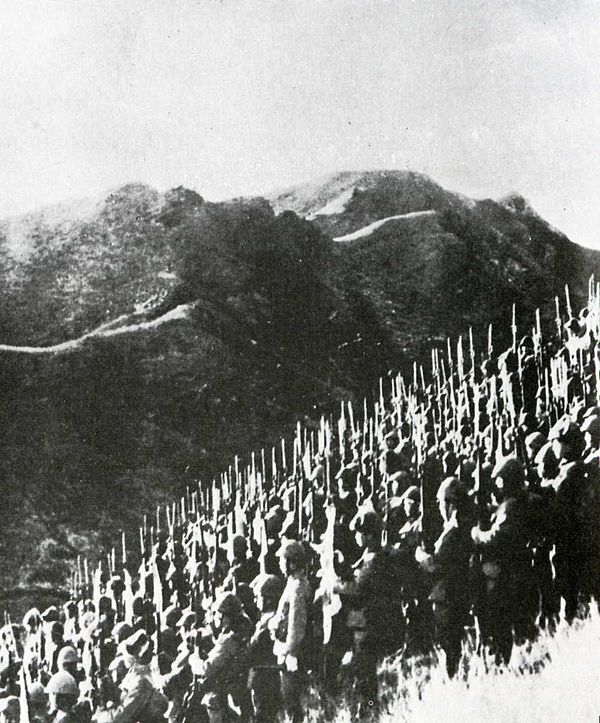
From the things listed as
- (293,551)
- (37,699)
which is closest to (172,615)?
(293,551)

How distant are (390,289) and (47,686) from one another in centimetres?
304

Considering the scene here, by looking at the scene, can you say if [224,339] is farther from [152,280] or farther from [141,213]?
[141,213]

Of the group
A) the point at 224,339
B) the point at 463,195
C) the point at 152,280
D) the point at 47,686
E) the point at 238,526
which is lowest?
the point at 47,686

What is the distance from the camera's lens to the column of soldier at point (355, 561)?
5016mm

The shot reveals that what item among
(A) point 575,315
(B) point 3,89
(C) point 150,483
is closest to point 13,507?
(C) point 150,483

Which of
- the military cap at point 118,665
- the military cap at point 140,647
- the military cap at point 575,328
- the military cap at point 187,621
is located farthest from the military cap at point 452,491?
the military cap at point 118,665

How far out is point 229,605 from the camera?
16.9ft

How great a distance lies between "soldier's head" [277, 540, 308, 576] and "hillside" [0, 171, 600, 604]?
0.60 metres

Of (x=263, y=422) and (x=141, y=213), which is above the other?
(x=141, y=213)

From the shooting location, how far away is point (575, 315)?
18.0ft

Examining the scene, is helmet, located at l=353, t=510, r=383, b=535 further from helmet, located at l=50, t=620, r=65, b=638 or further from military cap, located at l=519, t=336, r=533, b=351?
helmet, located at l=50, t=620, r=65, b=638

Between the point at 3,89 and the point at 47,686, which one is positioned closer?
the point at 47,686

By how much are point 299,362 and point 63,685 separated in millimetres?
2247

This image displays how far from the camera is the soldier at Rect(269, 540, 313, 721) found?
4.98 meters
